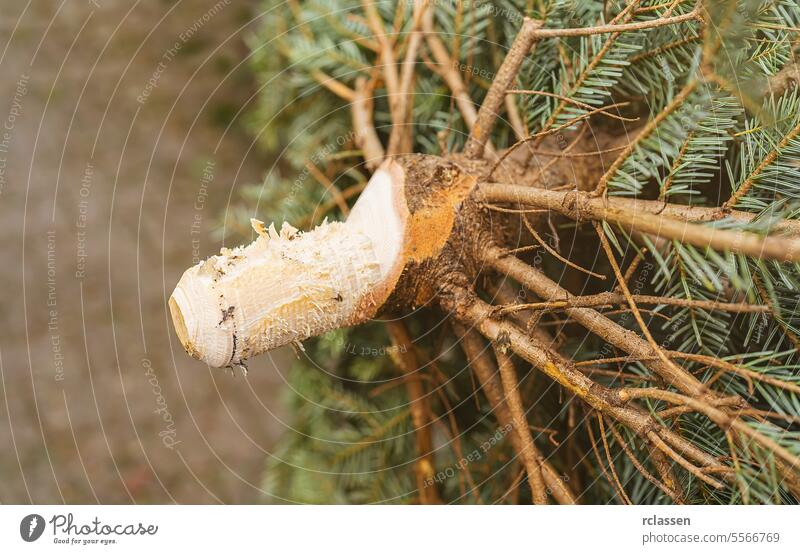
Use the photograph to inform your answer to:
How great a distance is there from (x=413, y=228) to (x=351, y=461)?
0.87 ft

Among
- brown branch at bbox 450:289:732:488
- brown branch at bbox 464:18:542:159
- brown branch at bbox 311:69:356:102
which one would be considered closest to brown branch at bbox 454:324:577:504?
brown branch at bbox 450:289:732:488

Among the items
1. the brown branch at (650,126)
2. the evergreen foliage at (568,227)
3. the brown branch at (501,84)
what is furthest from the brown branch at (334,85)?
the brown branch at (650,126)

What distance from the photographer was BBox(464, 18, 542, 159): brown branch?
0.42 meters

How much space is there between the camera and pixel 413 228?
40cm

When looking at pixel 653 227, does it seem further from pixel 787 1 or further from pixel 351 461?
pixel 351 461

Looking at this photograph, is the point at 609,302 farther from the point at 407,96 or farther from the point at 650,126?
the point at 407,96

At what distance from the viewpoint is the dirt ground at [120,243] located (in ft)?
2.31

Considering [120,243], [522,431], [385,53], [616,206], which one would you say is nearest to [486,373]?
[522,431]

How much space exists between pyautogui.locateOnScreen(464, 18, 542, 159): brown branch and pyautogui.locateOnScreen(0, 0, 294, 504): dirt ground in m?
0.38

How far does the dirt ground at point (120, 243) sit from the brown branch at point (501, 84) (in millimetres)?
384

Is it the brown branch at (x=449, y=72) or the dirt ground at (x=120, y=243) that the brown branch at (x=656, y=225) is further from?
the dirt ground at (x=120, y=243)

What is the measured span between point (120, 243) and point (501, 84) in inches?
21.3

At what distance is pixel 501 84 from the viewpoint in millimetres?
422

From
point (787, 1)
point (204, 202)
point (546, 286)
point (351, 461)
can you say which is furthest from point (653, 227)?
point (204, 202)
